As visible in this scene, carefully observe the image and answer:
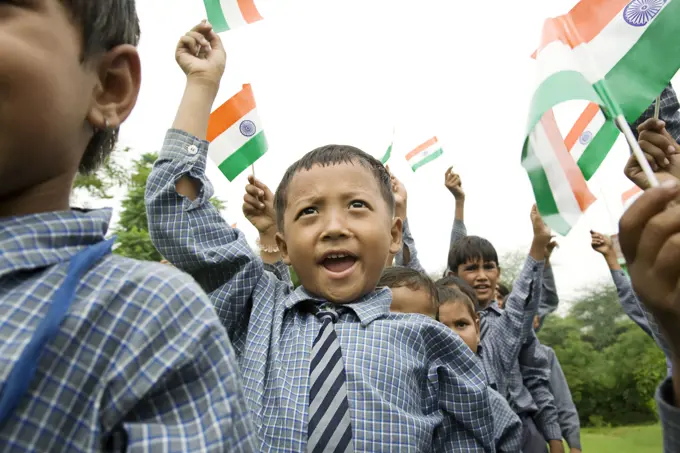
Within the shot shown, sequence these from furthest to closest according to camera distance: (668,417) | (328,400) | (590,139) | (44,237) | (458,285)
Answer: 1. (458,285)
2. (590,139)
3. (328,400)
4. (668,417)
5. (44,237)

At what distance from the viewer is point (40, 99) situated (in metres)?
0.87

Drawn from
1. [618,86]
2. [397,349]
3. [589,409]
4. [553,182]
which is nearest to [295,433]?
[397,349]

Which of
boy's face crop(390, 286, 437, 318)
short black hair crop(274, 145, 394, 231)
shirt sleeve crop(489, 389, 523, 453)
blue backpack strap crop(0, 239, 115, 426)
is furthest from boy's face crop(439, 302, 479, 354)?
blue backpack strap crop(0, 239, 115, 426)

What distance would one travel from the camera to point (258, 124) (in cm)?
312

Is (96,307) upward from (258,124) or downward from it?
downward

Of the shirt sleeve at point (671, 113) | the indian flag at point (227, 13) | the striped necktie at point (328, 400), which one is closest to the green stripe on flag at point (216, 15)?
the indian flag at point (227, 13)

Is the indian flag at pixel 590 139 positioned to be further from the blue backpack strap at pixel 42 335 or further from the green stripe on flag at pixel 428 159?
the green stripe on flag at pixel 428 159

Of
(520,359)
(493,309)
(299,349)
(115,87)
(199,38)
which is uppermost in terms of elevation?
(199,38)

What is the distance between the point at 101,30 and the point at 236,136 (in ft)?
6.75

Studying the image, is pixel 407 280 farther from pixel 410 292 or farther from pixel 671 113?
pixel 671 113

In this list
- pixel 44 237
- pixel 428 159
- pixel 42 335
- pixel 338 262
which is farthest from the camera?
pixel 428 159

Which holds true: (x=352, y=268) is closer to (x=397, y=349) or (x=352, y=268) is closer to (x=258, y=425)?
(x=397, y=349)

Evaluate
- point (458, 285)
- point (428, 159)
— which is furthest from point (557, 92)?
point (428, 159)

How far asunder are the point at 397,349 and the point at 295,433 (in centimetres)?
40
